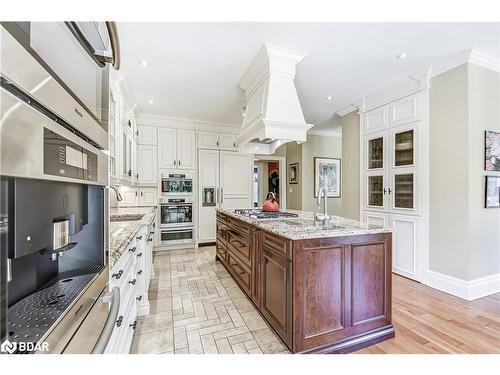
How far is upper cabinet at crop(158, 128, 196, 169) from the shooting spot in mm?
4430

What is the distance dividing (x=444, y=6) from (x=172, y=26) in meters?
1.87

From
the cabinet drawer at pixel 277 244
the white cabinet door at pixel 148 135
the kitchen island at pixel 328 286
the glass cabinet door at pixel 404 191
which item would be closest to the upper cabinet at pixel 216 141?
the white cabinet door at pixel 148 135

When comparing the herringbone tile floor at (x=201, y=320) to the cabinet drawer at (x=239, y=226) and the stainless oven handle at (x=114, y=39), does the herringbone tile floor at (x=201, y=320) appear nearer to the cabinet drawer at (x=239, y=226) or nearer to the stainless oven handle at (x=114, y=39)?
the cabinet drawer at (x=239, y=226)

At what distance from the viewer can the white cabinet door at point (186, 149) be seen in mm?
4543

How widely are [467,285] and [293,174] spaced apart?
404 cm

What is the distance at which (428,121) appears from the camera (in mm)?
2793

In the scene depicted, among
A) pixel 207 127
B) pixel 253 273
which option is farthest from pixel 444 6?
pixel 207 127

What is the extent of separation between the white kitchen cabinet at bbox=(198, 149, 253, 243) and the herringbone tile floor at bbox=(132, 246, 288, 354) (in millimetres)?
1581

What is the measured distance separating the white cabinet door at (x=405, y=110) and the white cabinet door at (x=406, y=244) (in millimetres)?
1275

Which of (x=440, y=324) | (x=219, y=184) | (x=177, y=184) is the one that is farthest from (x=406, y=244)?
(x=177, y=184)

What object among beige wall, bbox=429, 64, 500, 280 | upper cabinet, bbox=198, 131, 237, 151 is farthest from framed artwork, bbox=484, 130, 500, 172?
upper cabinet, bbox=198, 131, 237, 151

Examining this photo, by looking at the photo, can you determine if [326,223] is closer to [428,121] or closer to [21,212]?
[21,212]

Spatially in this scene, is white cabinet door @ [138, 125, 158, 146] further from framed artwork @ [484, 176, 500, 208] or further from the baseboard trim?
framed artwork @ [484, 176, 500, 208]
